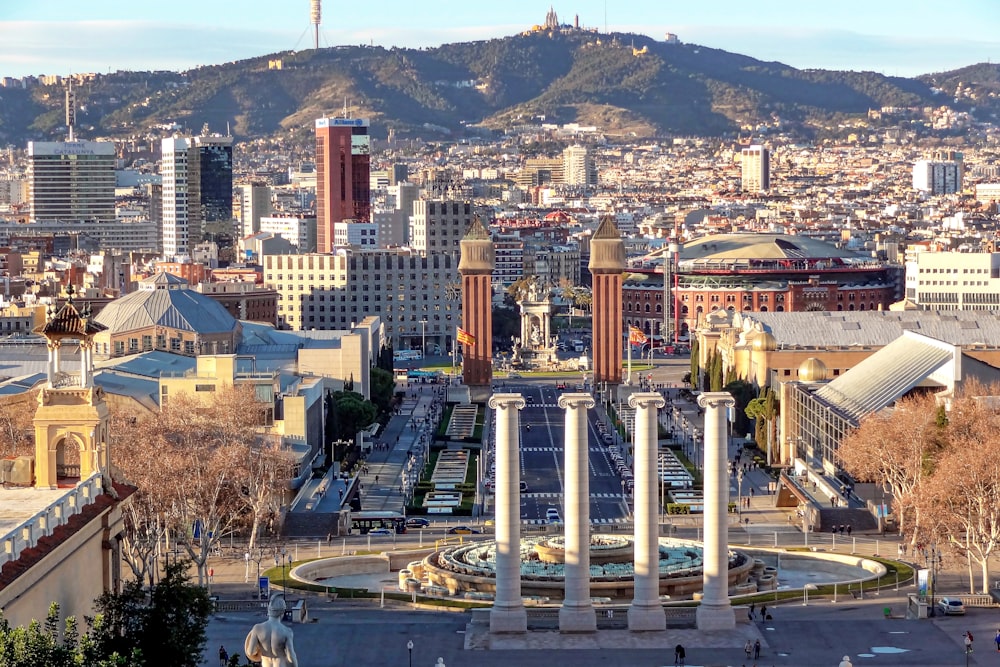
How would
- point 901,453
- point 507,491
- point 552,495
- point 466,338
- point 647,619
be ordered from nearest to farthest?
point 507,491 → point 647,619 → point 901,453 → point 552,495 → point 466,338

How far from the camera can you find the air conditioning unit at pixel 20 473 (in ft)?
145

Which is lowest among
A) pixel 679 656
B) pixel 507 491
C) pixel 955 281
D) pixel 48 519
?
pixel 679 656

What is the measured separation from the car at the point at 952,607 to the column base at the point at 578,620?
33.5 ft

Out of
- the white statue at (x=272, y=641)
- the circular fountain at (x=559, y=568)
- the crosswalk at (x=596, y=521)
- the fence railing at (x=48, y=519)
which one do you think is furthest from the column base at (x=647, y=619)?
the crosswalk at (x=596, y=521)

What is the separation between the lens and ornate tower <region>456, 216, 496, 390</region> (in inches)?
5694

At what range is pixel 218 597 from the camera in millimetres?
64938

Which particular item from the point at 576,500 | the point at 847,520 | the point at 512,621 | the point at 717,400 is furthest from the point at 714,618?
the point at 847,520

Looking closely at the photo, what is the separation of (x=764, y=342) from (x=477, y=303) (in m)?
32.7

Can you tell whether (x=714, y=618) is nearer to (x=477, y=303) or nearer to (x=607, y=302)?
(x=607, y=302)

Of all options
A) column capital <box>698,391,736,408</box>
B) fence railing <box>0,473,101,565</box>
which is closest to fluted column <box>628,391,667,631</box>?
column capital <box>698,391,736,408</box>

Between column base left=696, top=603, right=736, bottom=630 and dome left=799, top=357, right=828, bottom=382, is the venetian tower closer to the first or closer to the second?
column base left=696, top=603, right=736, bottom=630

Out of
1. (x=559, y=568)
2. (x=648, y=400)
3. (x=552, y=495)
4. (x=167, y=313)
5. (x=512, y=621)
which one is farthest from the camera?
(x=167, y=313)

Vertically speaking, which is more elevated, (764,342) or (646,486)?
(646,486)

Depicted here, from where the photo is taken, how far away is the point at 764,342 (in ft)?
389
